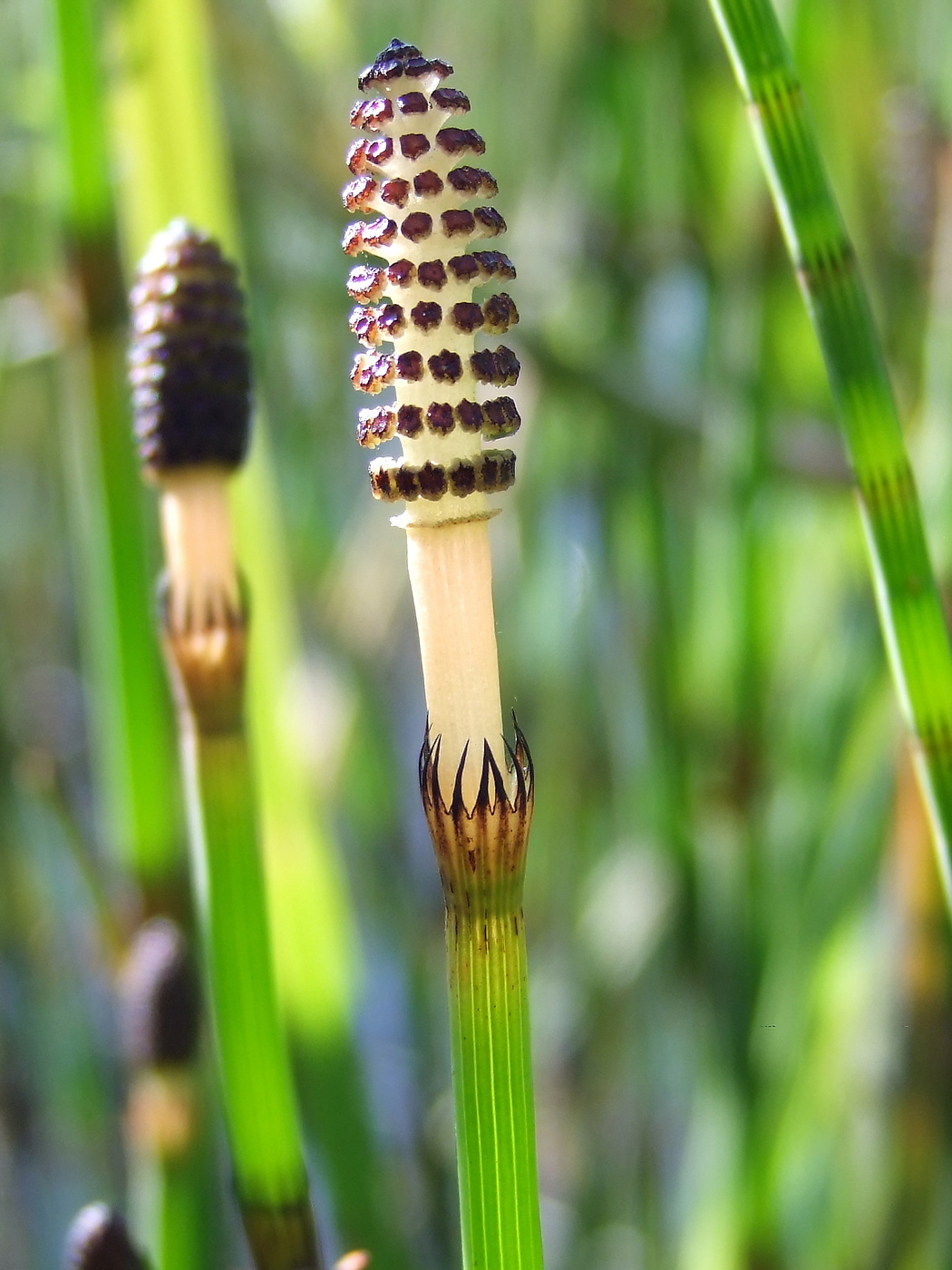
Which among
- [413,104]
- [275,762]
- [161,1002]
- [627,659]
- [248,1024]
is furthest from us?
[627,659]

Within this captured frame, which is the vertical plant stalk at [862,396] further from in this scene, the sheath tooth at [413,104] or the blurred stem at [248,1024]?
the blurred stem at [248,1024]

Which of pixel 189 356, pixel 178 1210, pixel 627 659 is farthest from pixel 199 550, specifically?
pixel 627 659

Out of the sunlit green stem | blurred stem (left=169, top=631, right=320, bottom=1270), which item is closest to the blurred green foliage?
the sunlit green stem

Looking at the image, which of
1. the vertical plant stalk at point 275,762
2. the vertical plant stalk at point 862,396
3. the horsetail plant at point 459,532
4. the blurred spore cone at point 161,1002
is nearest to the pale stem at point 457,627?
the horsetail plant at point 459,532

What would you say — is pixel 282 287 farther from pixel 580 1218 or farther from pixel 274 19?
pixel 580 1218

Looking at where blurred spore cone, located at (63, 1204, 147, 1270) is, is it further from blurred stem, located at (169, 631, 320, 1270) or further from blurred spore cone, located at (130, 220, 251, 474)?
blurred spore cone, located at (130, 220, 251, 474)

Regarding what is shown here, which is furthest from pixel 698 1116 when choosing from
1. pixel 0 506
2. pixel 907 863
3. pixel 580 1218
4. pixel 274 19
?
pixel 0 506

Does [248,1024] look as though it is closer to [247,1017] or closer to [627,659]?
[247,1017]
